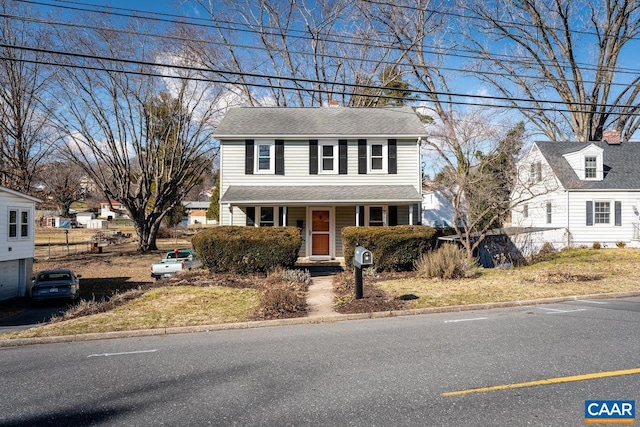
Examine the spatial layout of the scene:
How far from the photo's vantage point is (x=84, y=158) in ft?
90.2

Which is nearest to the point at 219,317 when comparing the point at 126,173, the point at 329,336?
the point at 329,336

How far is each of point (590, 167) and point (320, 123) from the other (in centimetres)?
1722

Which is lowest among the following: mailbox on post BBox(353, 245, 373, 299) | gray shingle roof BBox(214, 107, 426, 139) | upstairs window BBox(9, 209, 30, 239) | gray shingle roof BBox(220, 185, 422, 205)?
mailbox on post BBox(353, 245, 373, 299)

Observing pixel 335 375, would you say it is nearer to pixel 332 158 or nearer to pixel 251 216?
pixel 251 216

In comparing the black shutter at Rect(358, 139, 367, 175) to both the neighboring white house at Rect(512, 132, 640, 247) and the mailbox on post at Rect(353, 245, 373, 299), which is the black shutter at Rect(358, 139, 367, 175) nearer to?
the neighboring white house at Rect(512, 132, 640, 247)

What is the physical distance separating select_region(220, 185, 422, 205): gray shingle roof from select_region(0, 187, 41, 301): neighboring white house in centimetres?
808

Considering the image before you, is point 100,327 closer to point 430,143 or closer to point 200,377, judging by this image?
point 200,377

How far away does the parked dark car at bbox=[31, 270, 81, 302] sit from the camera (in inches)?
558

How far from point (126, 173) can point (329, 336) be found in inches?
954

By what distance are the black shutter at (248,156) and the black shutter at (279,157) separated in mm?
1247

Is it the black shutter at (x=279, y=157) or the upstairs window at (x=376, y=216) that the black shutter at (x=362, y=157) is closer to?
the upstairs window at (x=376, y=216)

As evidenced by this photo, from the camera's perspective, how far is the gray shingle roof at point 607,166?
A: 25172 millimetres

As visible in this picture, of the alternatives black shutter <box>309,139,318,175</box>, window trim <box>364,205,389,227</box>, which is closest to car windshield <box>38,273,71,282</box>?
black shutter <box>309,139,318,175</box>

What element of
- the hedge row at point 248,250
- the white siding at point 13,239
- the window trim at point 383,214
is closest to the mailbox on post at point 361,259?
the hedge row at point 248,250
